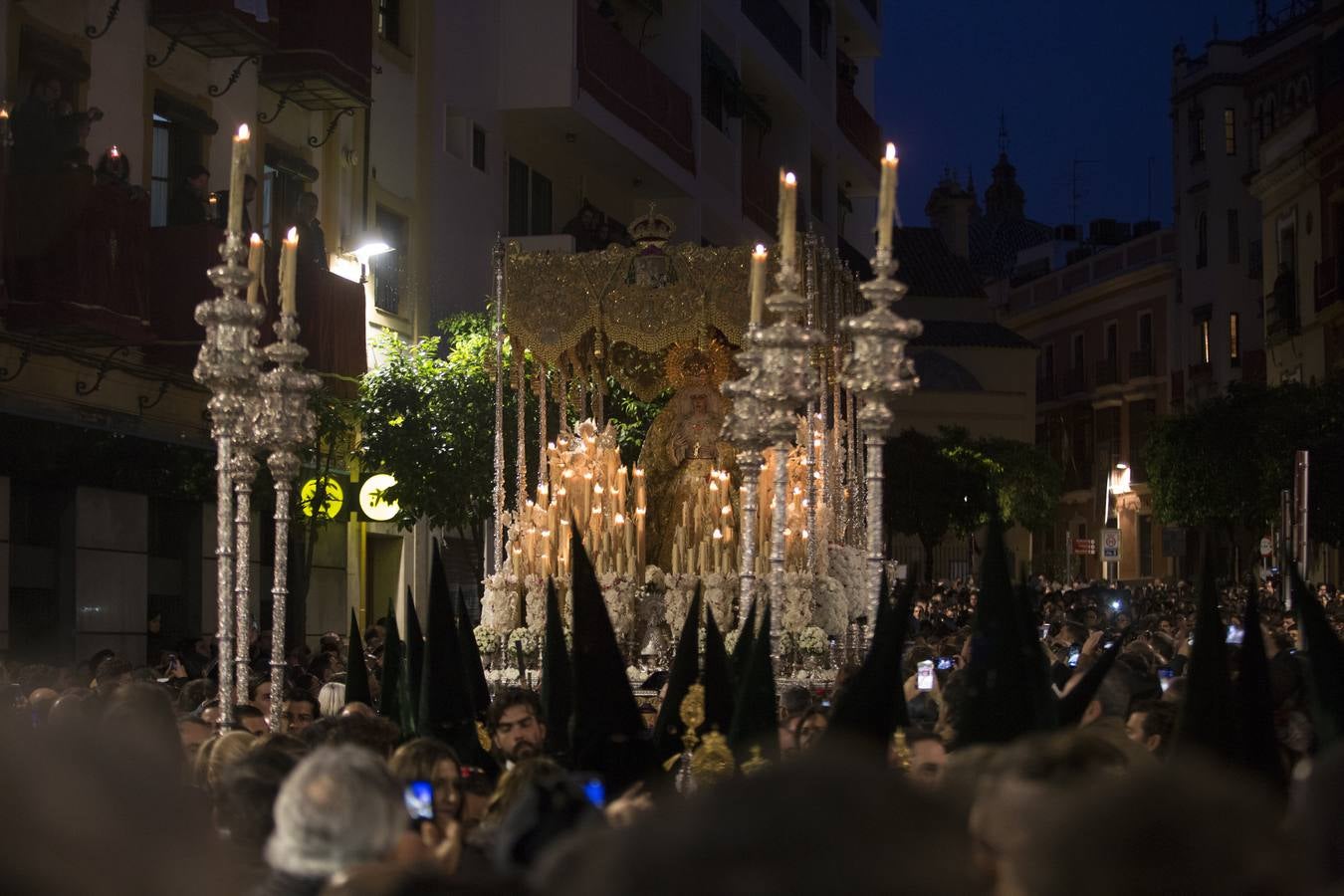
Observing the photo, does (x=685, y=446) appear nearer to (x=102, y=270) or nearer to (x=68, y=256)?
(x=102, y=270)

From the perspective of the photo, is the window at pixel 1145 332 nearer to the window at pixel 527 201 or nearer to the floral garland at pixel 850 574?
the window at pixel 527 201

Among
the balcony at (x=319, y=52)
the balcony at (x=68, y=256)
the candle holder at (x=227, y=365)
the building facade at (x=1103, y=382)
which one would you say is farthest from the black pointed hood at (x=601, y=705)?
the building facade at (x=1103, y=382)

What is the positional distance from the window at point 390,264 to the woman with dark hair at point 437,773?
19.2 metres

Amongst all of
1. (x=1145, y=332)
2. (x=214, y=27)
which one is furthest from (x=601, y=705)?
(x=1145, y=332)

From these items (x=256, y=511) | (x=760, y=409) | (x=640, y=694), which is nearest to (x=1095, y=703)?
(x=760, y=409)

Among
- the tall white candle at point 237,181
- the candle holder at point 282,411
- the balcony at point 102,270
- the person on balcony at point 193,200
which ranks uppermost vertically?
the person on balcony at point 193,200

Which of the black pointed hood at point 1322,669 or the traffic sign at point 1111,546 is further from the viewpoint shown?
the traffic sign at point 1111,546

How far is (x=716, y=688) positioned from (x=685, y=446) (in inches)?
356

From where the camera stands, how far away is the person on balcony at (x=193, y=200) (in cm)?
1969

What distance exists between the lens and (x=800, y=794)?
2.40 metres

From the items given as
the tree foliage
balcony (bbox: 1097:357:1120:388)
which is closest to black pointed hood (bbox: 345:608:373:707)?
the tree foliage

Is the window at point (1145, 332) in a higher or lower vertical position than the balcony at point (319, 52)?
higher

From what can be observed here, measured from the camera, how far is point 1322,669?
5969 mm

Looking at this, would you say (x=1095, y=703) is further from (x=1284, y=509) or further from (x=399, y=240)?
(x=1284, y=509)
